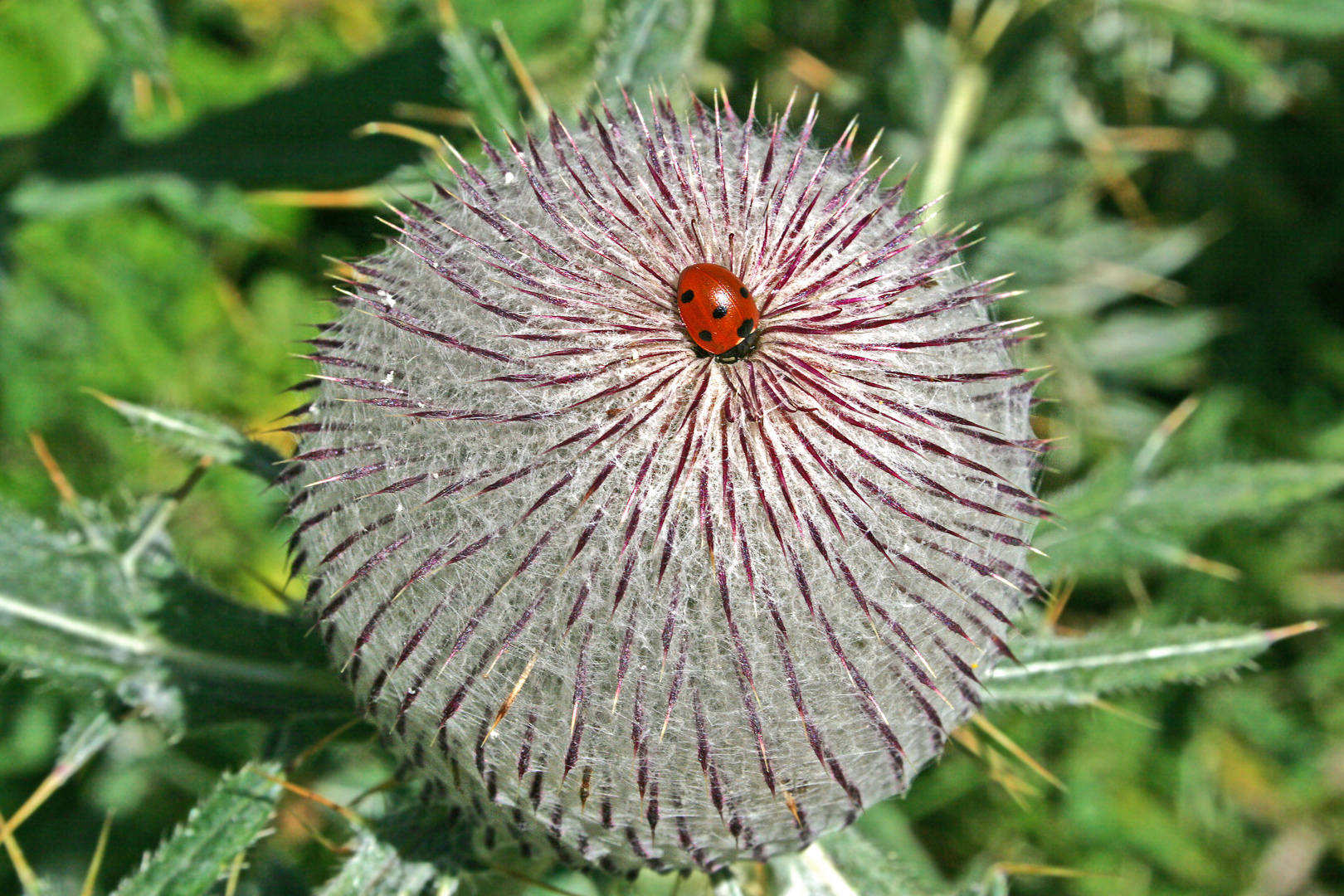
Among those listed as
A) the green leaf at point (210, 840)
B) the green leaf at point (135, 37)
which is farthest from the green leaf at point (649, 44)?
the green leaf at point (210, 840)

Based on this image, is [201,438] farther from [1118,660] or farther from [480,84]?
[1118,660]

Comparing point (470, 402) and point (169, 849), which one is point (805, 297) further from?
point (169, 849)

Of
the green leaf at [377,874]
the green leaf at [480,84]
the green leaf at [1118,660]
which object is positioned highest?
the green leaf at [480,84]

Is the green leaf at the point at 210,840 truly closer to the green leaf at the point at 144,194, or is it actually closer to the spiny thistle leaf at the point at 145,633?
the spiny thistle leaf at the point at 145,633

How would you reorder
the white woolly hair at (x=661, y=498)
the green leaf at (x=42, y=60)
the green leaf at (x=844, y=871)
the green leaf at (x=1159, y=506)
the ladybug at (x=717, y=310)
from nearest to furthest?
the ladybug at (x=717, y=310) < the white woolly hair at (x=661, y=498) < the green leaf at (x=844, y=871) < the green leaf at (x=1159, y=506) < the green leaf at (x=42, y=60)

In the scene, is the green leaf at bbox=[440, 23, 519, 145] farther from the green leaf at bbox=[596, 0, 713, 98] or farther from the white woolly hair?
the white woolly hair

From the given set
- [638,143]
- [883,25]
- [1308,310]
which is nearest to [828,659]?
[638,143]

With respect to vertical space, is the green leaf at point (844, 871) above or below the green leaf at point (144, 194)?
below
